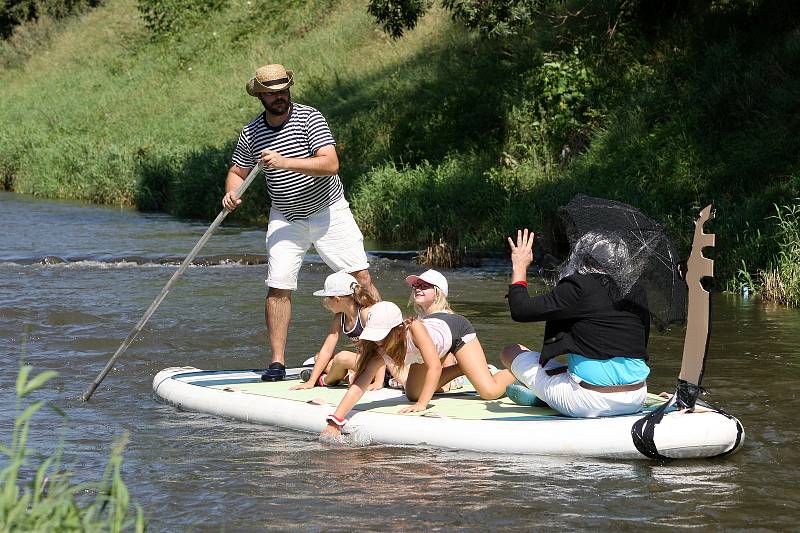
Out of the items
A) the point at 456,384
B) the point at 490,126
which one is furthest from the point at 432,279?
the point at 490,126

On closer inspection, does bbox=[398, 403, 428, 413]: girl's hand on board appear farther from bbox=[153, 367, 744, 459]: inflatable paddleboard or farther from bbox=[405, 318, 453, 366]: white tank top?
bbox=[405, 318, 453, 366]: white tank top

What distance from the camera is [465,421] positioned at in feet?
23.3

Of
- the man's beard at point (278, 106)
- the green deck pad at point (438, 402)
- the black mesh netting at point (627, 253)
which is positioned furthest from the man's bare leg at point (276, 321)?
the black mesh netting at point (627, 253)

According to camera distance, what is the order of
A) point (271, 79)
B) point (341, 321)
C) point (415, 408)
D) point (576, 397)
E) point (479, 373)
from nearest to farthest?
point (576, 397) → point (415, 408) → point (479, 373) → point (341, 321) → point (271, 79)

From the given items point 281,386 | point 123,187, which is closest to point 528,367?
point 281,386


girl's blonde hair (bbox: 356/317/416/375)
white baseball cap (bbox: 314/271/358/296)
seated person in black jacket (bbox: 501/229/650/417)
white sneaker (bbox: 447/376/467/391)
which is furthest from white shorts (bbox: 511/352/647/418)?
white baseball cap (bbox: 314/271/358/296)

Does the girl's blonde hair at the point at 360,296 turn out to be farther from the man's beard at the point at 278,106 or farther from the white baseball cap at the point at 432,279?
the man's beard at the point at 278,106

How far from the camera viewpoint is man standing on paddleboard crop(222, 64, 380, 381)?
27.8 feet

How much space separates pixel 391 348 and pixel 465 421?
0.58 meters

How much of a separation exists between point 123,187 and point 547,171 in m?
9.72

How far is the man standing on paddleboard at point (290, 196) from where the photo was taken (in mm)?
8461

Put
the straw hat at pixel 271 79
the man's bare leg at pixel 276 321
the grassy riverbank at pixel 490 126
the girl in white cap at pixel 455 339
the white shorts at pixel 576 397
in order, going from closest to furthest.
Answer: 1. the white shorts at pixel 576 397
2. the girl in white cap at pixel 455 339
3. the straw hat at pixel 271 79
4. the man's bare leg at pixel 276 321
5. the grassy riverbank at pixel 490 126

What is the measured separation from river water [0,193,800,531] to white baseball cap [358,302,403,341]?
0.62 metres

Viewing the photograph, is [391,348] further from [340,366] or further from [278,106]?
[278,106]
